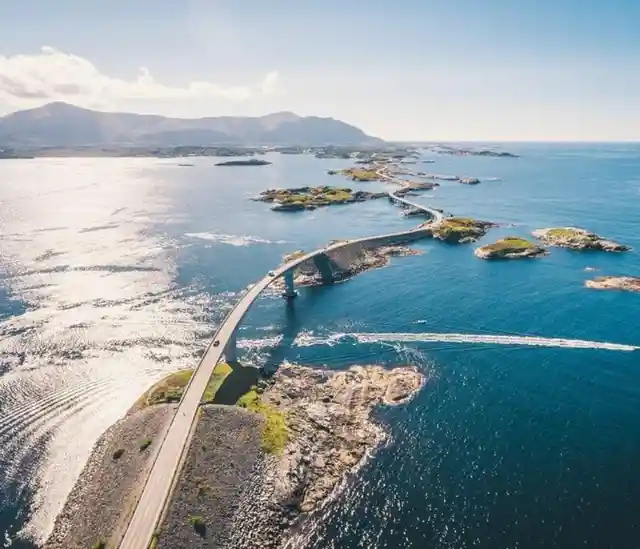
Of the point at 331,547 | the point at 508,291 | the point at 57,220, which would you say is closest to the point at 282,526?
the point at 331,547

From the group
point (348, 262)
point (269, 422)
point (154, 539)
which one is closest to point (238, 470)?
point (269, 422)

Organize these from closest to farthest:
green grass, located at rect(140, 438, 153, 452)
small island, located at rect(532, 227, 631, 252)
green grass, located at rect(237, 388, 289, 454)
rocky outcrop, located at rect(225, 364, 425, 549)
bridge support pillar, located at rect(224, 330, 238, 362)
A: rocky outcrop, located at rect(225, 364, 425, 549), green grass, located at rect(140, 438, 153, 452), green grass, located at rect(237, 388, 289, 454), bridge support pillar, located at rect(224, 330, 238, 362), small island, located at rect(532, 227, 631, 252)

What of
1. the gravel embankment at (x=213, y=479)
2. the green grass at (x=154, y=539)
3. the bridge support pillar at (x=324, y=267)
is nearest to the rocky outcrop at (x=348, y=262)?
the bridge support pillar at (x=324, y=267)

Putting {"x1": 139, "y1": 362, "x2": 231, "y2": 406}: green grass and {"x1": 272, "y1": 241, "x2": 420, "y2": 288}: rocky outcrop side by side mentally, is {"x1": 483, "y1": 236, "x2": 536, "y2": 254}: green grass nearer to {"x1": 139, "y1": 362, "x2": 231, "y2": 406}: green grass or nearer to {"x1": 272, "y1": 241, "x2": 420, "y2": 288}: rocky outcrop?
{"x1": 272, "y1": 241, "x2": 420, "y2": 288}: rocky outcrop

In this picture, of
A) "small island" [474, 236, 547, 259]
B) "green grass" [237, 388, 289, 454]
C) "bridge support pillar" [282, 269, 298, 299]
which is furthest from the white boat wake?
"small island" [474, 236, 547, 259]

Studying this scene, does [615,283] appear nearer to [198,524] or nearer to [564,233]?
[564,233]

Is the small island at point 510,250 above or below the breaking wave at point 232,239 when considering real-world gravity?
above

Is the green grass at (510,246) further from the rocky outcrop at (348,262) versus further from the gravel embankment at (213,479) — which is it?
the gravel embankment at (213,479)
